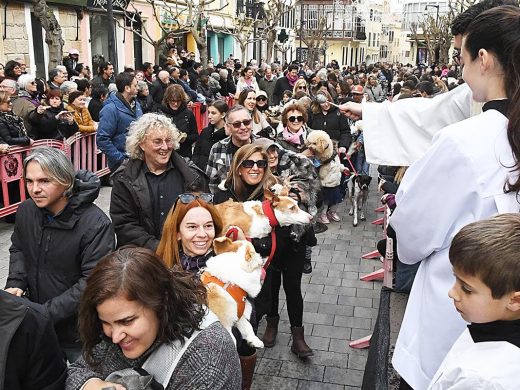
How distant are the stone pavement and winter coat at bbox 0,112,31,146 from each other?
4.10 feet

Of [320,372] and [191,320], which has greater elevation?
[191,320]

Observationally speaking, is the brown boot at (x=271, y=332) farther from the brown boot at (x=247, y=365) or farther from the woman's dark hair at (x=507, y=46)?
the woman's dark hair at (x=507, y=46)

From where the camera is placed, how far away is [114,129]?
6969mm

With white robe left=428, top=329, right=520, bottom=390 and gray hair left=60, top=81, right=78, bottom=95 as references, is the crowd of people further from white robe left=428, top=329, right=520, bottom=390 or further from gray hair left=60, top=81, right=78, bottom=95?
gray hair left=60, top=81, right=78, bottom=95

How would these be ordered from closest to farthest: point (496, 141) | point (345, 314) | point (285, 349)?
point (496, 141)
point (285, 349)
point (345, 314)

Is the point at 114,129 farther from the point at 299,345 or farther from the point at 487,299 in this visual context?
the point at 487,299

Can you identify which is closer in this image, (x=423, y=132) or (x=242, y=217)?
(x=423, y=132)

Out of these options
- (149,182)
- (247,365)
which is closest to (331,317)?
(247,365)

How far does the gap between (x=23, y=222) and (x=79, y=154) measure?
5696 mm

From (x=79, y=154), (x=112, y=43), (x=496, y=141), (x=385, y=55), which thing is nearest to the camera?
(x=496, y=141)

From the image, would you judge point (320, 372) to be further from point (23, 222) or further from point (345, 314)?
point (23, 222)

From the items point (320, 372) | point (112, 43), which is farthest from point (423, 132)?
point (112, 43)

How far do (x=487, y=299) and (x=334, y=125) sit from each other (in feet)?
21.6

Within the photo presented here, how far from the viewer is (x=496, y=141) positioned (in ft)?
6.68
